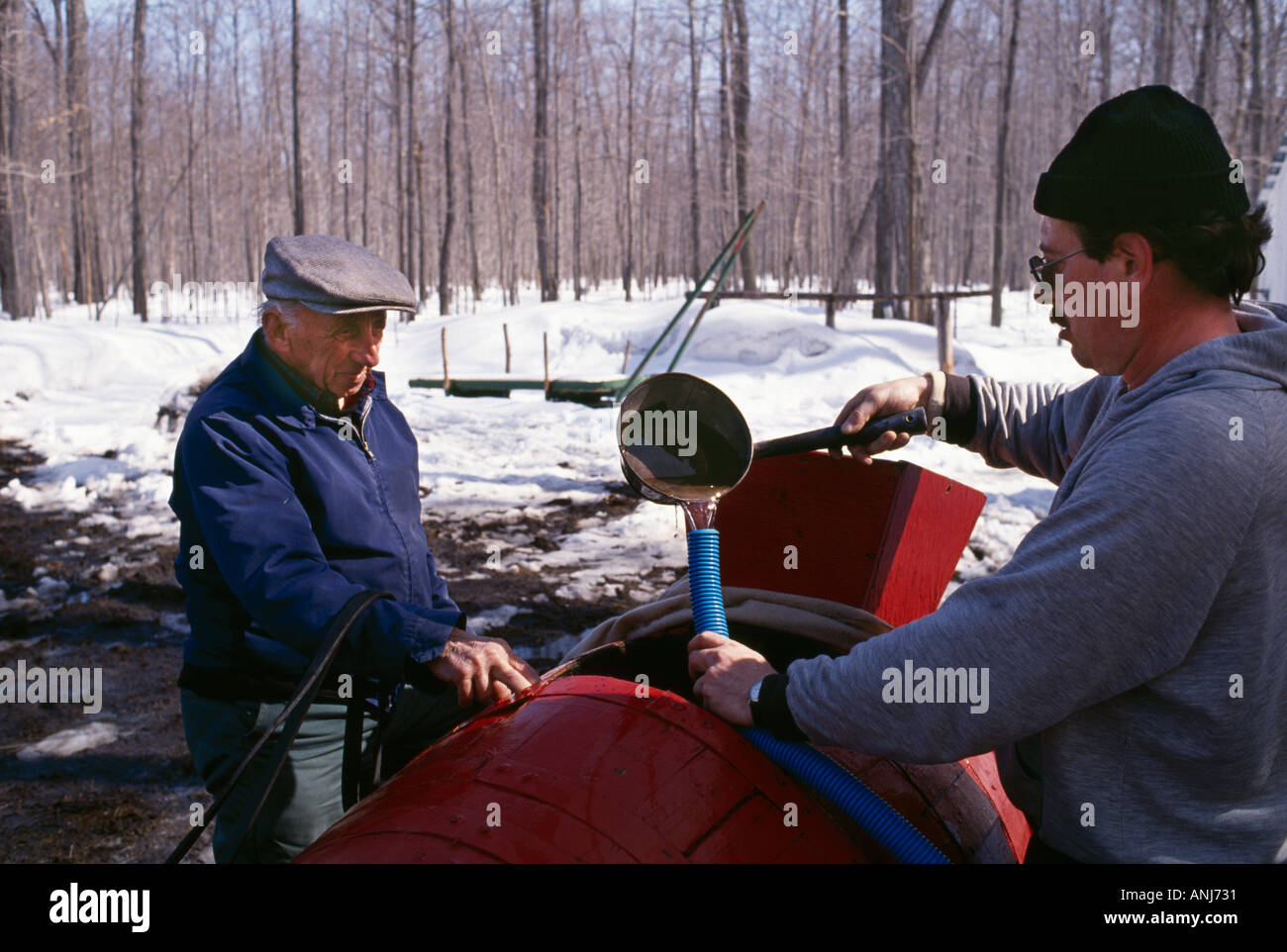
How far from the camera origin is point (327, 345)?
223cm

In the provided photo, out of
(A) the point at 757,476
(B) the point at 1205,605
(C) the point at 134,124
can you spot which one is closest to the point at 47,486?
(A) the point at 757,476

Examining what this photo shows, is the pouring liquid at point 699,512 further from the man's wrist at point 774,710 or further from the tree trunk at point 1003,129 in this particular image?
the tree trunk at point 1003,129

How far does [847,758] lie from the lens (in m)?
1.72

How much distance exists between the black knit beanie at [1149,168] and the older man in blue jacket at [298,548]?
1.32 meters

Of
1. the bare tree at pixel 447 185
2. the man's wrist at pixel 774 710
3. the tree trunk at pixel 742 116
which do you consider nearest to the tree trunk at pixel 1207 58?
the tree trunk at pixel 742 116

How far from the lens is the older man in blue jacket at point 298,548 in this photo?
198cm

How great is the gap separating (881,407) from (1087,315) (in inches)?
32.3

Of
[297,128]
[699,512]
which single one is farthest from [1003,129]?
[699,512]

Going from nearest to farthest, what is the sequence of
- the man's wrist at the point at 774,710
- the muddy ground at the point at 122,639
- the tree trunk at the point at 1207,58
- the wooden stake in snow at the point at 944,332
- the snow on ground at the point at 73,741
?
the man's wrist at the point at 774,710 < the muddy ground at the point at 122,639 < the snow on ground at the point at 73,741 < the wooden stake in snow at the point at 944,332 < the tree trunk at the point at 1207,58

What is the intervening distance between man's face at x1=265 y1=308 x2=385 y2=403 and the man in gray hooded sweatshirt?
131 cm

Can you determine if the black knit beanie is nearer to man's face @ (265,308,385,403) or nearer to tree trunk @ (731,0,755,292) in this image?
man's face @ (265,308,385,403)

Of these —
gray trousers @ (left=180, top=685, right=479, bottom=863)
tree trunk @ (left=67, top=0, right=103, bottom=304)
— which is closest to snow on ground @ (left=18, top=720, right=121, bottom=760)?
gray trousers @ (left=180, top=685, right=479, bottom=863)

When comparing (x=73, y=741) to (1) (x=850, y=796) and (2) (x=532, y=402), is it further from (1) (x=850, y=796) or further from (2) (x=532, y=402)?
(2) (x=532, y=402)
